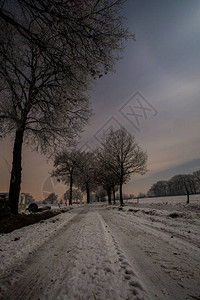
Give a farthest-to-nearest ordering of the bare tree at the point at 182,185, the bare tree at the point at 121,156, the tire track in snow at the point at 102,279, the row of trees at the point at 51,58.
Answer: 1. the bare tree at the point at 182,185
2. the bare tree at the point at 121,156
3. the row of trees at the point at 51,58
4. the tire track in snow at the point at 102,279

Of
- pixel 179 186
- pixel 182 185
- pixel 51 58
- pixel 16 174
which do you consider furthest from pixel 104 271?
pixel 179 186

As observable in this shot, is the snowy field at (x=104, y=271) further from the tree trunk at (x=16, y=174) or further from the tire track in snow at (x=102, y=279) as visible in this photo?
the tree trunk at (x=16, y=174)

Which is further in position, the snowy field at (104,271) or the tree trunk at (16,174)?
the tree trunk at (16,174)

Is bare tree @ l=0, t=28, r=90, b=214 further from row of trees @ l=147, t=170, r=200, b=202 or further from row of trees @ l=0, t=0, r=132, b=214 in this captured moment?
row of trees @ l=147, t=170, r=200, b=202

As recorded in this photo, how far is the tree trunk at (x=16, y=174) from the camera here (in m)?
6.86

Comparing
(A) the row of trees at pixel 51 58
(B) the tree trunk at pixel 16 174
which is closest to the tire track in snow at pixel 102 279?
(A) the row of trees at pixel 51 58

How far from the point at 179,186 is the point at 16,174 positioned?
110 m

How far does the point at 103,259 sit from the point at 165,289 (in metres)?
0.88

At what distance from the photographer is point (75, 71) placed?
472cm

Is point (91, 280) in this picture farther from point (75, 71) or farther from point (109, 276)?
point (75, 71)

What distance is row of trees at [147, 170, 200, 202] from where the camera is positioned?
91.1 metres

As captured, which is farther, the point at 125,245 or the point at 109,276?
the point at 125,245

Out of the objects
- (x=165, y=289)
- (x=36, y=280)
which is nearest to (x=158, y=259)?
(x=165, y=289)

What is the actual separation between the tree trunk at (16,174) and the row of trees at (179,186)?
96731 millimetres
